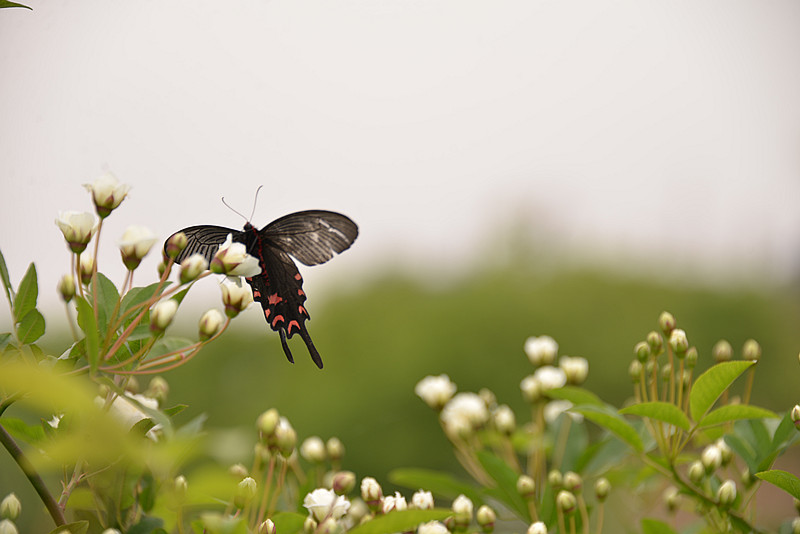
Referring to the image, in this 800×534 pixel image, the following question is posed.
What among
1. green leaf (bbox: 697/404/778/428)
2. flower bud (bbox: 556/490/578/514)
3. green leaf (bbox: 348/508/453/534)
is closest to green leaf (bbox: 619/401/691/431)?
green leaf (bbox: 697/404/778/428)

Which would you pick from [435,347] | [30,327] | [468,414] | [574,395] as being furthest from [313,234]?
[435,347]

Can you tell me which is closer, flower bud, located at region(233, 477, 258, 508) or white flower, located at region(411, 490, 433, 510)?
flower bud, located at region(233, 477, 258, 508)

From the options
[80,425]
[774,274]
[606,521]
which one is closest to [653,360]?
[80,425]

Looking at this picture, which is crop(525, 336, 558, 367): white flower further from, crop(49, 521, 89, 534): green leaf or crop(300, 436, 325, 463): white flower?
crop(49, 521, 89, 534): green leaf

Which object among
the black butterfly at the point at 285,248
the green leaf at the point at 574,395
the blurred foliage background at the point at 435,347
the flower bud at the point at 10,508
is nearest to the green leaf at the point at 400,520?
the black butterfly at the point at 285,248

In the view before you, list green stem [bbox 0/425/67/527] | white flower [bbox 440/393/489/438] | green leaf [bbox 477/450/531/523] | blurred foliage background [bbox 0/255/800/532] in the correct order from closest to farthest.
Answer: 1. green stem [bbox 0/425/67/527]
2. green leaf [bbox 477/450/531/523]
3. white flower [bbox 440/393/489/438]
4. blurred foliage background [bbox 0/255/800/532]
